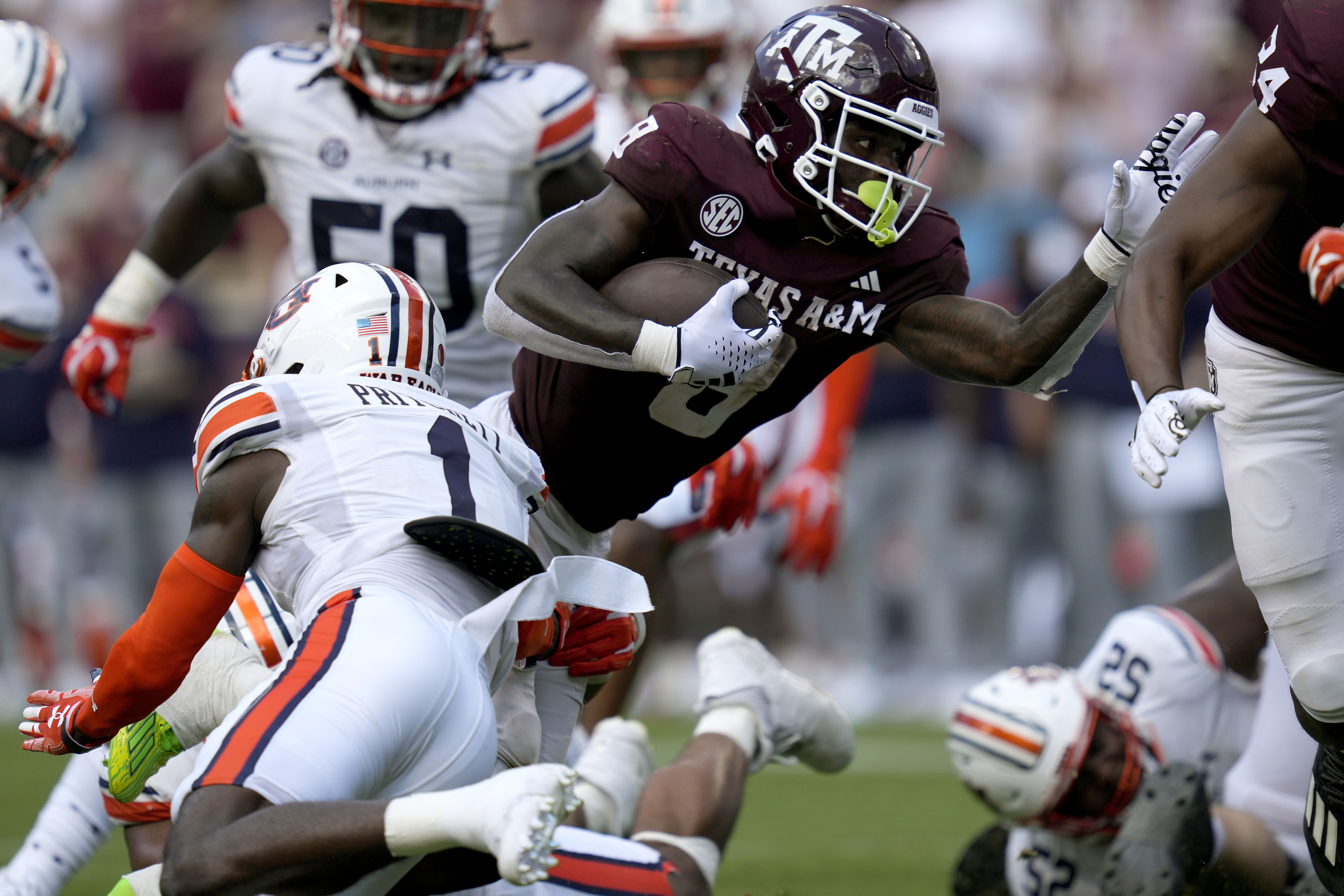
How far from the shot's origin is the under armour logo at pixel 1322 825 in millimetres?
3441

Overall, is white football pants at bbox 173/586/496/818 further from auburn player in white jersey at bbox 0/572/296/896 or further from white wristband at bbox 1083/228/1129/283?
white wristband at bbox 1083/228/1129/283

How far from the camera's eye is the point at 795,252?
3.68 meters

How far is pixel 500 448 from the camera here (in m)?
3.34

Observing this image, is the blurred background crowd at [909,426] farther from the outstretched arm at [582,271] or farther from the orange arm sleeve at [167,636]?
the orange arm sleeve at [167,636]

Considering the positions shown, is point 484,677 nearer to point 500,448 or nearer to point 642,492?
point 500,448

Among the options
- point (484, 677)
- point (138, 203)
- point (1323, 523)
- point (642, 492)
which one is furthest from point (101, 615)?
point (1323, 523)

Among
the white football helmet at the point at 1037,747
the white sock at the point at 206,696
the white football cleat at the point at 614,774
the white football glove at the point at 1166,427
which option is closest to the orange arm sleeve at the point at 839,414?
the white football cleat at the point at 614,774

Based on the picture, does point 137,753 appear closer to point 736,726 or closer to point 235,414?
point 235,414

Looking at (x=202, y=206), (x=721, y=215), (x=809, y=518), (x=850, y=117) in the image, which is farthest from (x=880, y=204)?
(x=202, y=206)

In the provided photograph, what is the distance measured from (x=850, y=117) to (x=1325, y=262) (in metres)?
1.08

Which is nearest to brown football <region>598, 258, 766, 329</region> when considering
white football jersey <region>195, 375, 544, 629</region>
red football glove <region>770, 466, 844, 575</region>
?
white football jersey <region>195, 375, 544, 629</region>

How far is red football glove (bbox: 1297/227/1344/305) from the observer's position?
2861mm

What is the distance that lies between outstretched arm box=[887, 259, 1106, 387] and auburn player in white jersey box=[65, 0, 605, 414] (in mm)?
1493

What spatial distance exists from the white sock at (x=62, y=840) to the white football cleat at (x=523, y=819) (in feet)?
6.21
